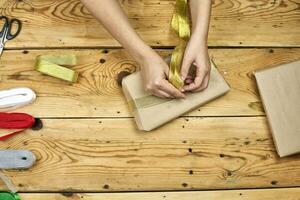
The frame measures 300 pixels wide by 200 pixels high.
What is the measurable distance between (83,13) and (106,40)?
10 cm

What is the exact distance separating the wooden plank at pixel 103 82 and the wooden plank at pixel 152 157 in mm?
28

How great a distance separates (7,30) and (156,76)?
0.42 metres

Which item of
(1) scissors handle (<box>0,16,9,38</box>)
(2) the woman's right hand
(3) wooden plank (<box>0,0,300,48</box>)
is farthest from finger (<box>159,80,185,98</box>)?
(1) scissors handle (<box>0,16,9,38</box>)

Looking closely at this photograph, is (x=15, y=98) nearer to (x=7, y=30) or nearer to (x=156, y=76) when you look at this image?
(x=7, y=30)

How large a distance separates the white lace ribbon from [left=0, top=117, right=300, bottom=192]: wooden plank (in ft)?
0.23

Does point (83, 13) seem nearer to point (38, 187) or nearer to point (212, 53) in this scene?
point (212, 53)

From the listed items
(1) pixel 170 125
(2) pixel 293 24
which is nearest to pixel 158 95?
(1) pixel 170 125

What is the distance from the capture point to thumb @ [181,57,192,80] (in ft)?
3.32

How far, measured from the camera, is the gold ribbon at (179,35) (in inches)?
40.2

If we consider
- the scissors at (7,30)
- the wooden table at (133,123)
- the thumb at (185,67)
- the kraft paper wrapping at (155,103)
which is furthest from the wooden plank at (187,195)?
the scissors at (7,30)

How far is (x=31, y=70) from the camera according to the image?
3.67ft

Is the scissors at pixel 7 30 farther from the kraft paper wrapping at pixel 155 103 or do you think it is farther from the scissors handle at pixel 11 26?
the kraft paper wrapping at pixel 155 103

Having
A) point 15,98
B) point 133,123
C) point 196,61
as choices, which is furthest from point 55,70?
point 196,61

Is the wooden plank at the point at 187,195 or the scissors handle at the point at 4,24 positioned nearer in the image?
the wooden plank at the point at 187,195
